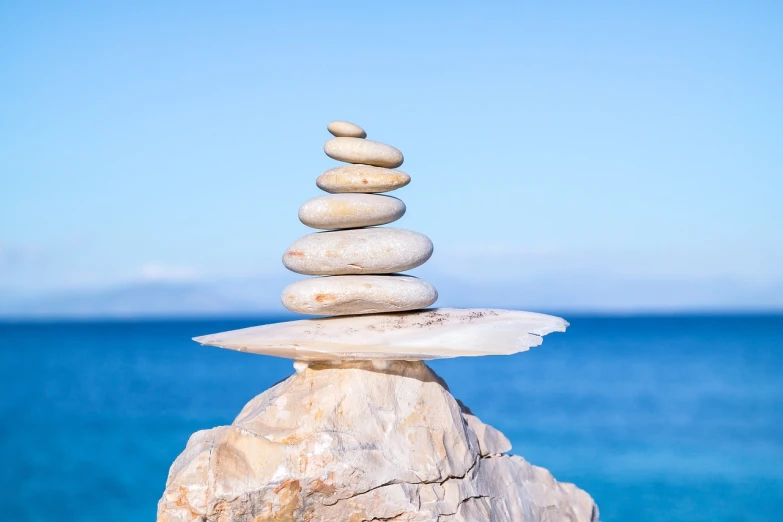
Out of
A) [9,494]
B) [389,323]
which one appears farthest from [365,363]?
[9,494]

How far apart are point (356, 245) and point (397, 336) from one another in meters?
0.88

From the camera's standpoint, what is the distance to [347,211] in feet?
22.6

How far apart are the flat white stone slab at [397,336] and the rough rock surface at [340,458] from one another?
1.01 feet

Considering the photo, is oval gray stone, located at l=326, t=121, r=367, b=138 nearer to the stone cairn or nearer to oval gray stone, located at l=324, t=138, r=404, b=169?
the stone cairn

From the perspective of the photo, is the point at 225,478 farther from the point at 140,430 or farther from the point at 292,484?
the point at 140,430

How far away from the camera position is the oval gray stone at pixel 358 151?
698 centimetres

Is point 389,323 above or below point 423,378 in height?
above

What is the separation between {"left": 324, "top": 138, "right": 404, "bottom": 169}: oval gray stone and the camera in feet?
22.9

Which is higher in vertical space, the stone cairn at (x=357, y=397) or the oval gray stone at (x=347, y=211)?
the oval gray stone at (x=347, y=211)

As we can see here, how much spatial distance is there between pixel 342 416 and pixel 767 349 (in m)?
34.8

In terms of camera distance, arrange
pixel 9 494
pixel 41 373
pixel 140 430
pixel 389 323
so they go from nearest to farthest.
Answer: pixel 389 323
pixel 9 494
pixel 140 430
pixel 41 373

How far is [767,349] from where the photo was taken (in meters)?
36.5

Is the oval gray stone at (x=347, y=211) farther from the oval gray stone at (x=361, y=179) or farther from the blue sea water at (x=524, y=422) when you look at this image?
the blue sea water at (x=524, y=422)

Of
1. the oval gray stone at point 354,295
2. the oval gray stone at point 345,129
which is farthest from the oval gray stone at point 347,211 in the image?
the oval gray stone at point 345,129
